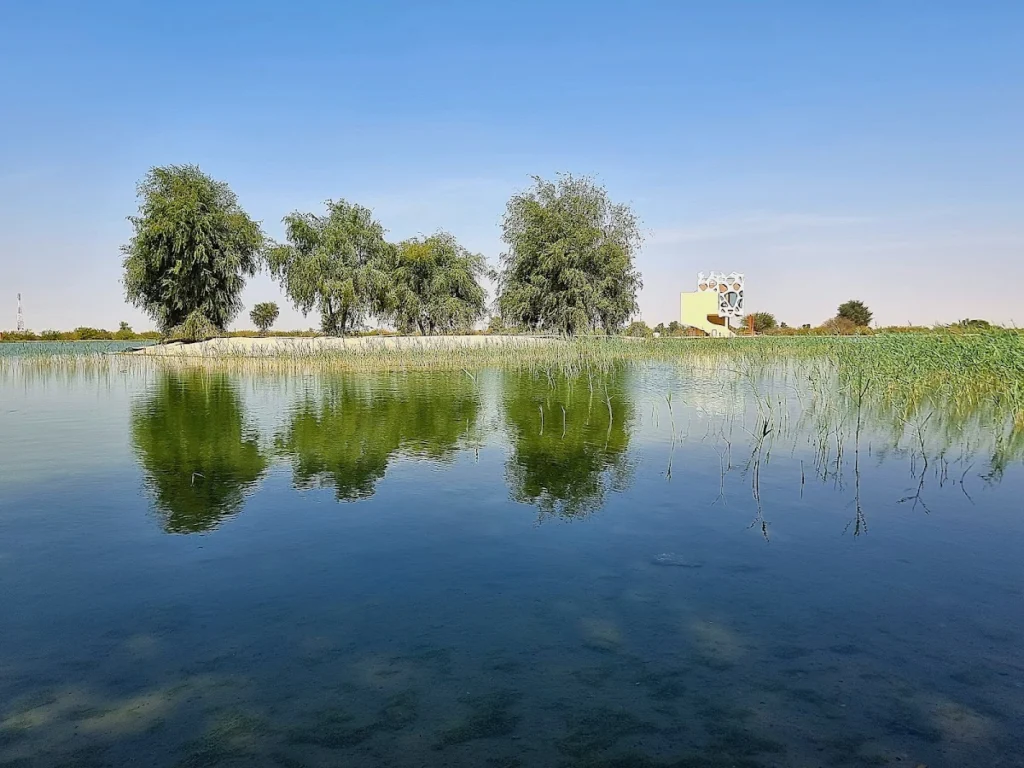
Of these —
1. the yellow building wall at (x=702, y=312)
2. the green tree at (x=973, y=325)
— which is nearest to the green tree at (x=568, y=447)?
the green tree at (x=973, y=325)

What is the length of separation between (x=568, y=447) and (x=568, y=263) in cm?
3352

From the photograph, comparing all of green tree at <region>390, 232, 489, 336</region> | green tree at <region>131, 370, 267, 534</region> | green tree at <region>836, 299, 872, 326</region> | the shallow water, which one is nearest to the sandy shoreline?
green tree at <region>390, 232, 489, 336</region>

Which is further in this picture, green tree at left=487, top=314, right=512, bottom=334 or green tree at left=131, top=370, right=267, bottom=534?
green tree at left=487, top=314, right=512, bottom=334

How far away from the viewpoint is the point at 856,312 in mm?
80688

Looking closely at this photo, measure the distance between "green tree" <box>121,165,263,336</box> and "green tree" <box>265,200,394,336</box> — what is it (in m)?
3.24

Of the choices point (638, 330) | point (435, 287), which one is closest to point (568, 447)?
point (638, 330)

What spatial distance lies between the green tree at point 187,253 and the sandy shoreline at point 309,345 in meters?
2.33

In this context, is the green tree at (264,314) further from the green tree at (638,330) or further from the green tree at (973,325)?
the green tree at (973,325)

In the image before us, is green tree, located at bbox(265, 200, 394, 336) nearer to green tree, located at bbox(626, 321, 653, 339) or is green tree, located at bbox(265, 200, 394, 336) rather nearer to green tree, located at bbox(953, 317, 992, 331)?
green tree, located at bbox(626, 321, 653, 339)

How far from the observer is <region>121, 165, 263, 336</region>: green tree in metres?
40.3

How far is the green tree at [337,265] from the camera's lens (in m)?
45.6

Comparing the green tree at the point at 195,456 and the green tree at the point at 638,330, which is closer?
the green tree at the point at 195,456

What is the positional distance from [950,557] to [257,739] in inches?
222

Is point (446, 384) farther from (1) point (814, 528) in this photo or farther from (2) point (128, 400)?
(1) point (814, 528)
